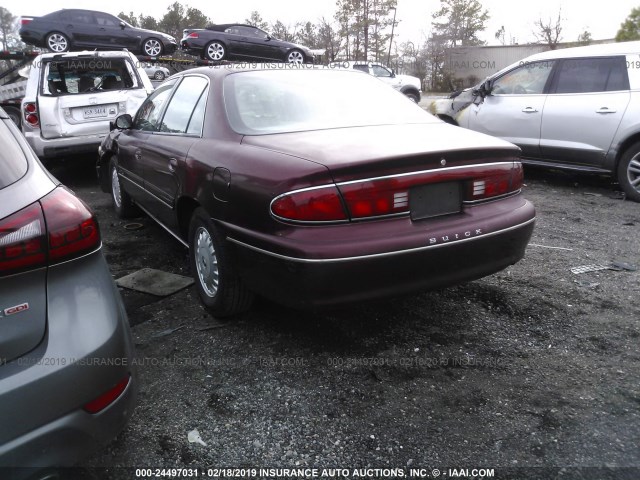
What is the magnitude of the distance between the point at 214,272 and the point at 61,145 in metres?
5.19

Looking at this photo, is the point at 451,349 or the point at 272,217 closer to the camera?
the point at 272,217

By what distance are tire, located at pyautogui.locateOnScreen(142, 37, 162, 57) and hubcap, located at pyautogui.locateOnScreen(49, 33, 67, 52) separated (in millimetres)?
2063

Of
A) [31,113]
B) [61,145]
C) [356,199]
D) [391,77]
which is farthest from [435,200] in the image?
[391,77]

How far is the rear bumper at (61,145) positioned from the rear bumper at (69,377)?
6149mm

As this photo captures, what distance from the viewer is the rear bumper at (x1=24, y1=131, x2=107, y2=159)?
712cm

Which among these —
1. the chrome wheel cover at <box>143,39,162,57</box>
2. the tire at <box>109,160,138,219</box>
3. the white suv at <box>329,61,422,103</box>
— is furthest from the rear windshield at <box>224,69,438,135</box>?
the white suv at <box>329,61,422,103</box>

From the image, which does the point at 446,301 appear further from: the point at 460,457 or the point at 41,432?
the point at 41,432

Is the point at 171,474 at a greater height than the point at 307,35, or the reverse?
the point at 307,35

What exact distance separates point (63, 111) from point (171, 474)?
21.5 feet

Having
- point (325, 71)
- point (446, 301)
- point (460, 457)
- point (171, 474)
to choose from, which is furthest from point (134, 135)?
point (460, 457)

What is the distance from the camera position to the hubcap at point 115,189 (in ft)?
18.3

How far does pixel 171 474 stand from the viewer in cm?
205

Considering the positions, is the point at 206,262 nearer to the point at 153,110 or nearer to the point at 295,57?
the point at 153,110

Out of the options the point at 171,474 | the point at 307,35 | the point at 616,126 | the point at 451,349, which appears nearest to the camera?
the point at 171,474
